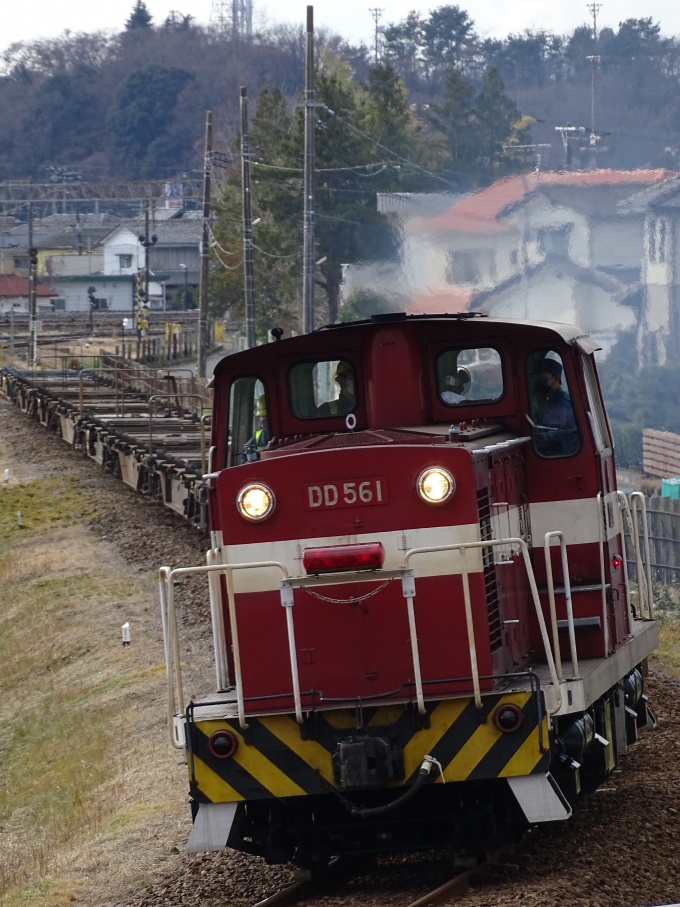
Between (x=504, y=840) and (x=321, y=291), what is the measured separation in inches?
1739

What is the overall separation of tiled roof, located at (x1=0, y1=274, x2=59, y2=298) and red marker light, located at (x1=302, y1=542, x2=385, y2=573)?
85.3m

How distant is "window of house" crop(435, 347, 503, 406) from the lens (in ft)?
27.0

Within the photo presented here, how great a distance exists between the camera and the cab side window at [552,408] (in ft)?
26.9

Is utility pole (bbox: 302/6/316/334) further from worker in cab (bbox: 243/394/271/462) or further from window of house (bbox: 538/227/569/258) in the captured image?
worker in cab (bbox: 243/394/271/462)

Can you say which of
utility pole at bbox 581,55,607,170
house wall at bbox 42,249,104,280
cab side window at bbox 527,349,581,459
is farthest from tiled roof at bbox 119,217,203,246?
cab side window at bbox 527,349,581,459

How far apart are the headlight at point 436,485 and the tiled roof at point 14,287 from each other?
85.3 metres

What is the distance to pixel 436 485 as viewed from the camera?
708cm

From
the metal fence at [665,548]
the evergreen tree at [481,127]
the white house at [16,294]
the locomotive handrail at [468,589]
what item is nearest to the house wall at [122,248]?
the white house at [16,294]

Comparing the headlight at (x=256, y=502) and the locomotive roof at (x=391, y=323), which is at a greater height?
the locomotive roof at (x=391, y=323)

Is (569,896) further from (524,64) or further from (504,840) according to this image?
(524,64)

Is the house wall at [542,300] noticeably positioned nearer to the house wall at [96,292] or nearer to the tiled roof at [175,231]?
the house wall at [96,292]

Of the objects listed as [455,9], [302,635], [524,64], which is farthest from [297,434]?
[455,9]

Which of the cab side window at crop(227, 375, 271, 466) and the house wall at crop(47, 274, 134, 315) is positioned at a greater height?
the house wall at crop(47, 274, 134, 315)

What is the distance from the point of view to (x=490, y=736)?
695cm
